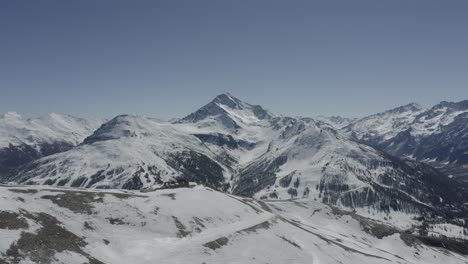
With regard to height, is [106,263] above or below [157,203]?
below

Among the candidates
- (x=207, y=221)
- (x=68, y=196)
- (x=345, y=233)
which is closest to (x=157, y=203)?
(x=207, y=221)

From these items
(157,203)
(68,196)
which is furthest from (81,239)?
(157,203)

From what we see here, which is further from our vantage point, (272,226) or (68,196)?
(272,226)

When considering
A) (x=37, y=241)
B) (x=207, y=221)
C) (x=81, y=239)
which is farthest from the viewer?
(x=207, y=221)

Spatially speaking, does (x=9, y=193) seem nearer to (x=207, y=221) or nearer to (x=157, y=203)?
(x=157, y=203)

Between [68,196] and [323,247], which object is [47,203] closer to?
[68,196]

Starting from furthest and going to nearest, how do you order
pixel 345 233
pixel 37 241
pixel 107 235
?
pixel 345 233
pixel 107 235
pixel 37 241
